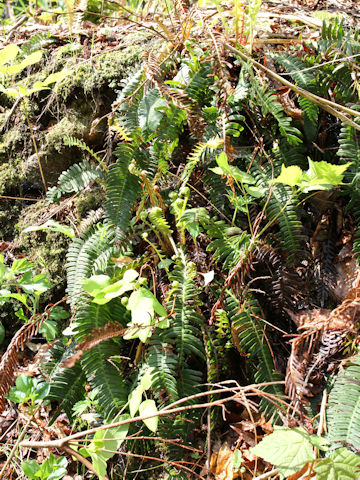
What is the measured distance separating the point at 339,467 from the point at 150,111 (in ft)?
5.28

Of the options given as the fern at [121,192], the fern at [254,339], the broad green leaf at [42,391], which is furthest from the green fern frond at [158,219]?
the broad green leaf at [42,391]

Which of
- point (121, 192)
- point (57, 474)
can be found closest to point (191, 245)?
point (121, 192)

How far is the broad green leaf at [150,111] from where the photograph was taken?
6.31 ft

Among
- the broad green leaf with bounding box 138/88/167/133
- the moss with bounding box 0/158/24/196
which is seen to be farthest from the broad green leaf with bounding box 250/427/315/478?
the moss with bounding box 0/158/24/196

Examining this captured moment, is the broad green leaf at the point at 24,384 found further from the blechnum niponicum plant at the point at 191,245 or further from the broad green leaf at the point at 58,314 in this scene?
the broad green leaf at the point at 58,314

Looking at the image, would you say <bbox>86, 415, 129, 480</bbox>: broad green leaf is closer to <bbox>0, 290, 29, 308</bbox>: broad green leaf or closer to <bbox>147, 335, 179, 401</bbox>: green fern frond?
<bbox>147, 335, 179, 401</bbox>: green fern frond

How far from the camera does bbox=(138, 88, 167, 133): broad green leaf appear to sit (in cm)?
192

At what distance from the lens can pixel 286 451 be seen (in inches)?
48.9

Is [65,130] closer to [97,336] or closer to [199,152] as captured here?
[199,152]

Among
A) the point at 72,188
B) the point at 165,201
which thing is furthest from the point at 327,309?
the point at 72,188

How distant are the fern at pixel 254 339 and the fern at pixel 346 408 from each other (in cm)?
20

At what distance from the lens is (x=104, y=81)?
2496mm

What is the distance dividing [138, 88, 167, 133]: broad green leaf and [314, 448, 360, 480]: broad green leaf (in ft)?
4.87

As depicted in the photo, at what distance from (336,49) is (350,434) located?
1654mm
